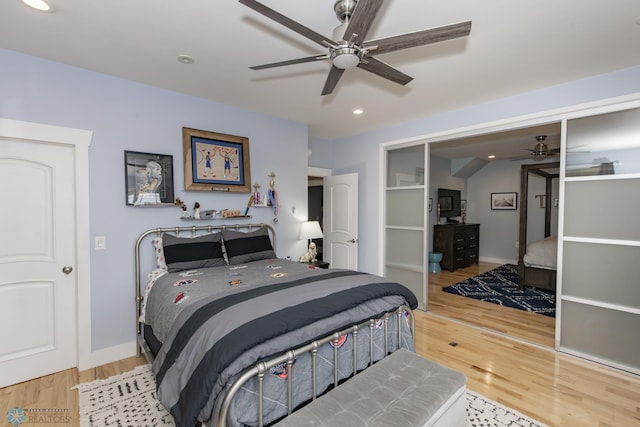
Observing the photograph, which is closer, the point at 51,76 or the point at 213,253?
the point at 51,76

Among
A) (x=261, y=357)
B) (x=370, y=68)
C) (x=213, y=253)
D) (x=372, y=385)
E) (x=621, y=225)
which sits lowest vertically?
(x=372, y=385)

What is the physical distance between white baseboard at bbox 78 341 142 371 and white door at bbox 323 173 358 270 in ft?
9.83

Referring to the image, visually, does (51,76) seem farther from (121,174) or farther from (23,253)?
(23,253)

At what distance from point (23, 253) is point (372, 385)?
9.75ft

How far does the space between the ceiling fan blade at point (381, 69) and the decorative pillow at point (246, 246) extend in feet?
7.21

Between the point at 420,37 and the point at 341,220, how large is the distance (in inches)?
135

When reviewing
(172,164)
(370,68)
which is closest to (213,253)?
(172,164)

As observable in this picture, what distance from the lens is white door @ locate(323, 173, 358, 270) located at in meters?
4.64

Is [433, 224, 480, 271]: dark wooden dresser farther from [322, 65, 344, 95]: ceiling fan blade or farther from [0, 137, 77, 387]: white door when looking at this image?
[0, 137, 77, 387]: white door

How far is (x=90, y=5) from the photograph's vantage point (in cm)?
182

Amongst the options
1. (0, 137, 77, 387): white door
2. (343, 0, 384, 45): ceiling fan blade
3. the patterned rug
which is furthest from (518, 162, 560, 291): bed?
(0, 137, 77, 387): white door

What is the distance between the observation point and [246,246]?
3285 mm

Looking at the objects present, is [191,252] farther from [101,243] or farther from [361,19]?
[361,19]

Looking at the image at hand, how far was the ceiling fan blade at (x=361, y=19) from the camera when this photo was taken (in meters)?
1.34
